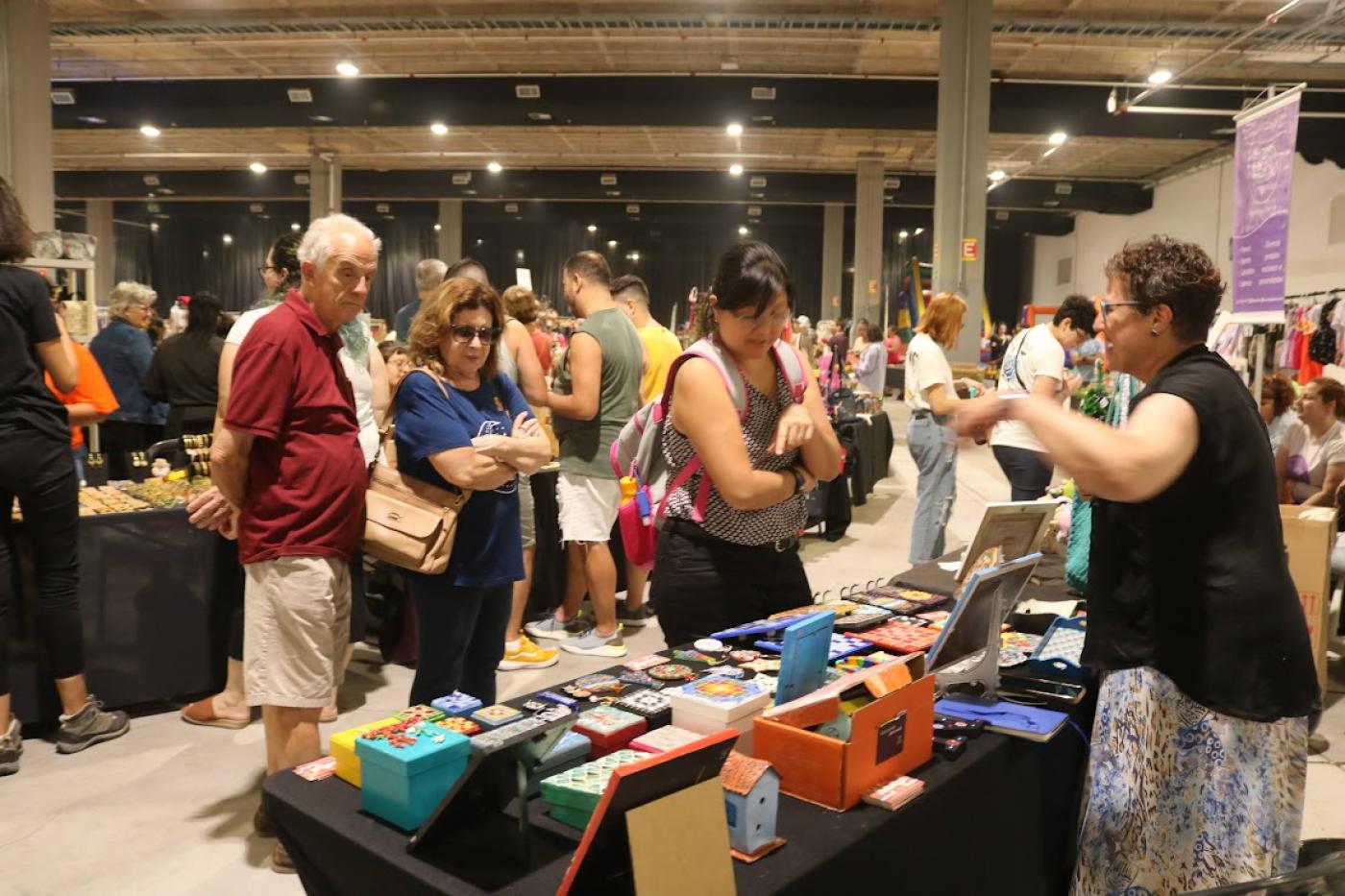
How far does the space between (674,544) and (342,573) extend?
834mm

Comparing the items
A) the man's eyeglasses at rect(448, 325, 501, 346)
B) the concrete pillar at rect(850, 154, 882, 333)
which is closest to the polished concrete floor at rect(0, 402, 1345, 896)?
the man's eyeglasses at rect(448, 325, 501, 346)

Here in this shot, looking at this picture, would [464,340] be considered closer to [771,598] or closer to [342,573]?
[342,573]

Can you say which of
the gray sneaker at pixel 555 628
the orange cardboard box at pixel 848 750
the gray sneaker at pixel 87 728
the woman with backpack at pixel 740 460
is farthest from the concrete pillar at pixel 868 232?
the orange cardboard box at pixel 848 750

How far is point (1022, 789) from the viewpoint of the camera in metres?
1.65

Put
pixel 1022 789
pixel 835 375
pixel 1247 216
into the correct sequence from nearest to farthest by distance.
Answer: pixel 1022 789 → pixel 1247 216 → pixel 835 375

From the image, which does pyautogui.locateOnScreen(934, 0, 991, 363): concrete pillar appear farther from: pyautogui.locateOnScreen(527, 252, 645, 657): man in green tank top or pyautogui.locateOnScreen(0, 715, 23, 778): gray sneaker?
pyautogui.locateOnScreen(0, 715, 23, 778): gray sneaker

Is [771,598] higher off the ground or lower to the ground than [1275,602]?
lower

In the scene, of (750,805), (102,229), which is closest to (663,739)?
(750,805)

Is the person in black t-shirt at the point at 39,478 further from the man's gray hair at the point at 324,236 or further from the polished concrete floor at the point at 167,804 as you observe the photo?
the man's gray hair at the point at 324,236

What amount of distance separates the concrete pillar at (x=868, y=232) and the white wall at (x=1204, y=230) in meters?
4.30

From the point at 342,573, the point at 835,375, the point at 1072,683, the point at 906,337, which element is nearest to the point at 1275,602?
the point at 1072,683

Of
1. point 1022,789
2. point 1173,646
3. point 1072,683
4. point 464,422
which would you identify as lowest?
point 1022,789

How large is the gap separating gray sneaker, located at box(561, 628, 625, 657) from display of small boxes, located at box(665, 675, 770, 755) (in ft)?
8.50

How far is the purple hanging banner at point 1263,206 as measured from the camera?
12.9ft
